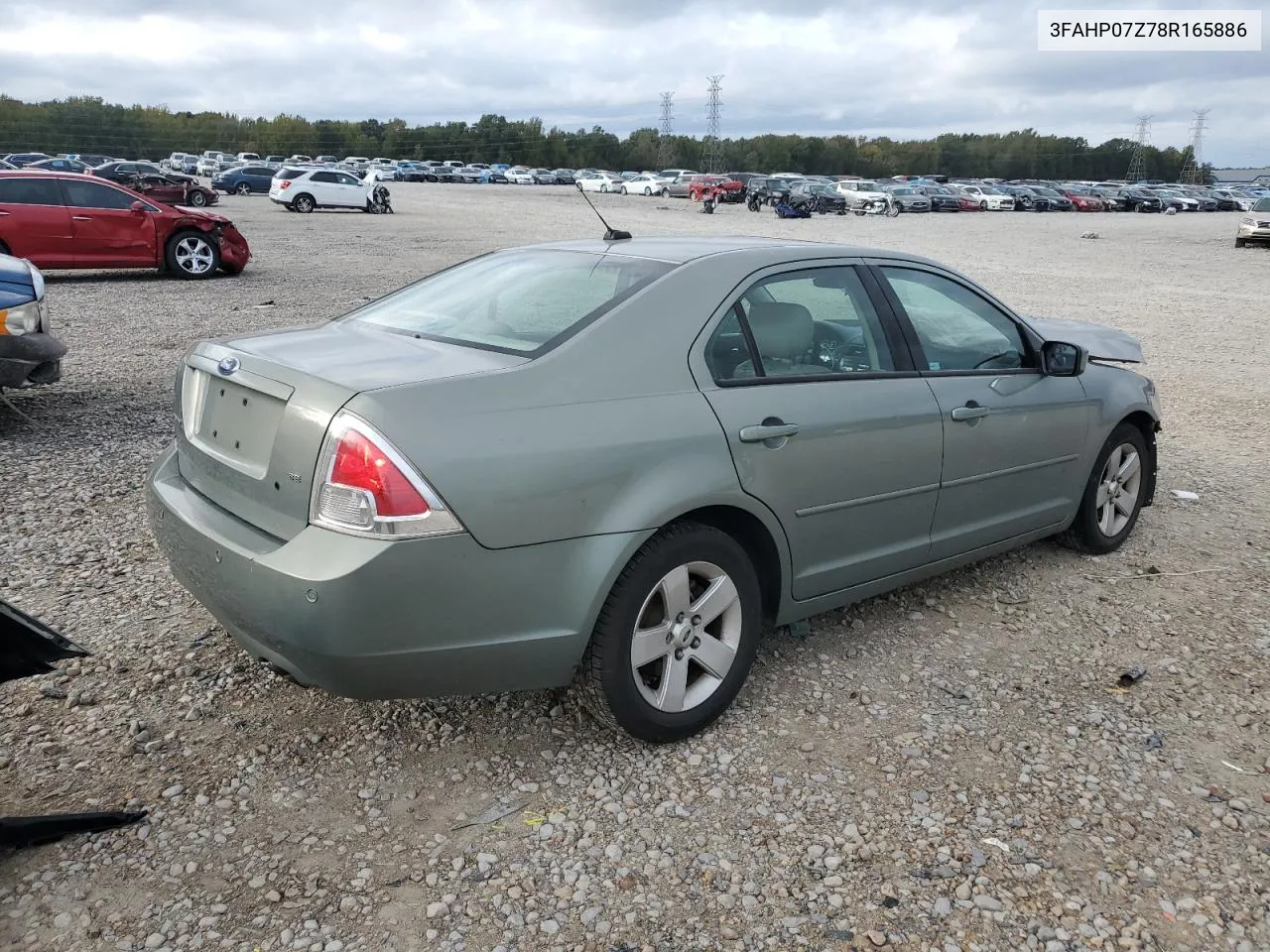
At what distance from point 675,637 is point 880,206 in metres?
46.3

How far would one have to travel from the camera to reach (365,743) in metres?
3.21

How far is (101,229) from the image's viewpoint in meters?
14.3

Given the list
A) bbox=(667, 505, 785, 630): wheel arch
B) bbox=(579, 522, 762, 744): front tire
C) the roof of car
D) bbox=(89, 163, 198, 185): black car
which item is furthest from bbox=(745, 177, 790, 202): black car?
bbox=(579, 522, 762, 744): front tire

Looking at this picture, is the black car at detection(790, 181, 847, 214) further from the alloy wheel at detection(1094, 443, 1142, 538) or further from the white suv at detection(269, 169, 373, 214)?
the alloy wheel at detection(1094, 443, 1142, 538)

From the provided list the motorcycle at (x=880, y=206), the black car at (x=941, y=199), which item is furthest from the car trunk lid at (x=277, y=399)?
the black car at (x=941, y=199)

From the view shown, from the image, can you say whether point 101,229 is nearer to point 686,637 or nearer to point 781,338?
point 781,338

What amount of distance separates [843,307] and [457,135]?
132 metres

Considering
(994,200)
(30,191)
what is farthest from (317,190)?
(994,200)

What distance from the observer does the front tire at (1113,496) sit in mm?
4832

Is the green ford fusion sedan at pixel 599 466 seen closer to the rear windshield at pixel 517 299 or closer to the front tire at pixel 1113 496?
the rear windshield at pixel 517 299

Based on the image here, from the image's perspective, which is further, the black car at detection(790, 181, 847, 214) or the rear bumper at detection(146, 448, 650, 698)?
the black car at detection(790, 181, 847, 214)

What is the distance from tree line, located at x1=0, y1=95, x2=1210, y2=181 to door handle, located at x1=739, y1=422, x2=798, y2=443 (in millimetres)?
108663

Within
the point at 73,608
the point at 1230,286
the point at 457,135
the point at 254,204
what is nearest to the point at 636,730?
the point at 73,608

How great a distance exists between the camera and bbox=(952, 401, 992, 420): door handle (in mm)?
3912
